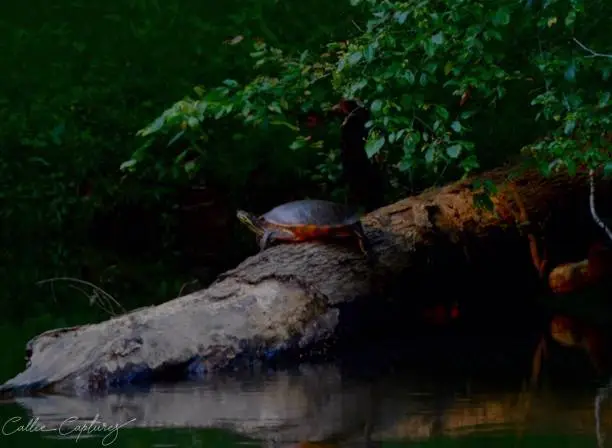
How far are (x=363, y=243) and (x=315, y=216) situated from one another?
310 mm

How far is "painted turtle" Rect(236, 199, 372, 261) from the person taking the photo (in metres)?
5.26

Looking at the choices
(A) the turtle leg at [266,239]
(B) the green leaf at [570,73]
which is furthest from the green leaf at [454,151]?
(A) the turtle leg at [266,239]

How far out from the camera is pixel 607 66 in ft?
15.2

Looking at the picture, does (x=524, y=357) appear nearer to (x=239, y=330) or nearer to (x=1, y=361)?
(x=239, y=330)

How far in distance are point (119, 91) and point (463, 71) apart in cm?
610

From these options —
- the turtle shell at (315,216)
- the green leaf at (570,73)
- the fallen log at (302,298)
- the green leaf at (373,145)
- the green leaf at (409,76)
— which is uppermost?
the green leaf at (409,76)

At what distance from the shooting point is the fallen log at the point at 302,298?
4.03 meters

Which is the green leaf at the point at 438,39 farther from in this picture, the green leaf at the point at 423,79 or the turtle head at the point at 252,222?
the turtle head at the point at 252,222

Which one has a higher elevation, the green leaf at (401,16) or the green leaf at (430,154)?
the green leaf at (401,16)

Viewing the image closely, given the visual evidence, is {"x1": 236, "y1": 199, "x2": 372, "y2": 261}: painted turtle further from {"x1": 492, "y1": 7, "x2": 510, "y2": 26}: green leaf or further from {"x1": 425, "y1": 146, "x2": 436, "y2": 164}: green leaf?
{"x1": 492, "y1": 7, "x2": 510, "y2": 26}: green leaf

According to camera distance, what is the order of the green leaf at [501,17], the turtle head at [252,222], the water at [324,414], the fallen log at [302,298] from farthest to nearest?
the turtle head at [252,222], the green leaf at [501,17], the fallen log at [302,298], the water at [324,414]

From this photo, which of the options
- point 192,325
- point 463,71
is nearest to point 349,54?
point 463,71

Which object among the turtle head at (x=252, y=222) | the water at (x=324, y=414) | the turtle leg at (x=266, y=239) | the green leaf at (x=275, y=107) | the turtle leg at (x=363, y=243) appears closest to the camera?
the water at (x=324, y=414)

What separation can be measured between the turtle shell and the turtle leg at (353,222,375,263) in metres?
0.04
